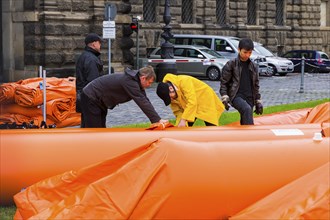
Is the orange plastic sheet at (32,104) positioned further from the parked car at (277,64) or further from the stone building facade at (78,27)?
the parked car at (277,64)

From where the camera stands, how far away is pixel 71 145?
7.47m

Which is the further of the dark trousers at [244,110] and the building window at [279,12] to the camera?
the building window at [279,12]

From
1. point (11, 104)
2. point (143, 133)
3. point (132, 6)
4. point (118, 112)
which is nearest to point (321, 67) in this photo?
point (132, 6)

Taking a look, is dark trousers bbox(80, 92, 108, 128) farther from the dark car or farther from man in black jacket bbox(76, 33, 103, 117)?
the dark car

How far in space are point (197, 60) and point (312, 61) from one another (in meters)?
8.36

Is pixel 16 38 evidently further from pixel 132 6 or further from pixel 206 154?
pixel 206 154

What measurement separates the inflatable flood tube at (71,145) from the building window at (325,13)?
36.8 m

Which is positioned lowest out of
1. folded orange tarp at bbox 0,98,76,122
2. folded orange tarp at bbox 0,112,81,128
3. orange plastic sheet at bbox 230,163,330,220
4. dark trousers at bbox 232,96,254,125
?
folded orange tarp at bbox 0,112,81,128

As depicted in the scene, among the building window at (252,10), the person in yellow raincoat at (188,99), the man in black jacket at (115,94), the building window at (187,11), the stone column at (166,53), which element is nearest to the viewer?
the man in black jacket at (115,94)

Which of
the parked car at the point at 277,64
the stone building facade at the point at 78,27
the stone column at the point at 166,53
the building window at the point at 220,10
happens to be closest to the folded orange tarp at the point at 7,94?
the stone building facade at the point at 78,27

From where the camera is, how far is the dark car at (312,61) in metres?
34.0

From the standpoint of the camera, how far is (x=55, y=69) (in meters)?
22.8

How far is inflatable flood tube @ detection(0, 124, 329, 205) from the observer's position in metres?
7.39

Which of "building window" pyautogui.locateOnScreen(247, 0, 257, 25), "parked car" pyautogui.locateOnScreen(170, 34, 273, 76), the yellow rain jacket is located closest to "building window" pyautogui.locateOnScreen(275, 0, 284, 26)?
"building window" pyautogui.locateOnScreen(247, 0, 257, 25)
